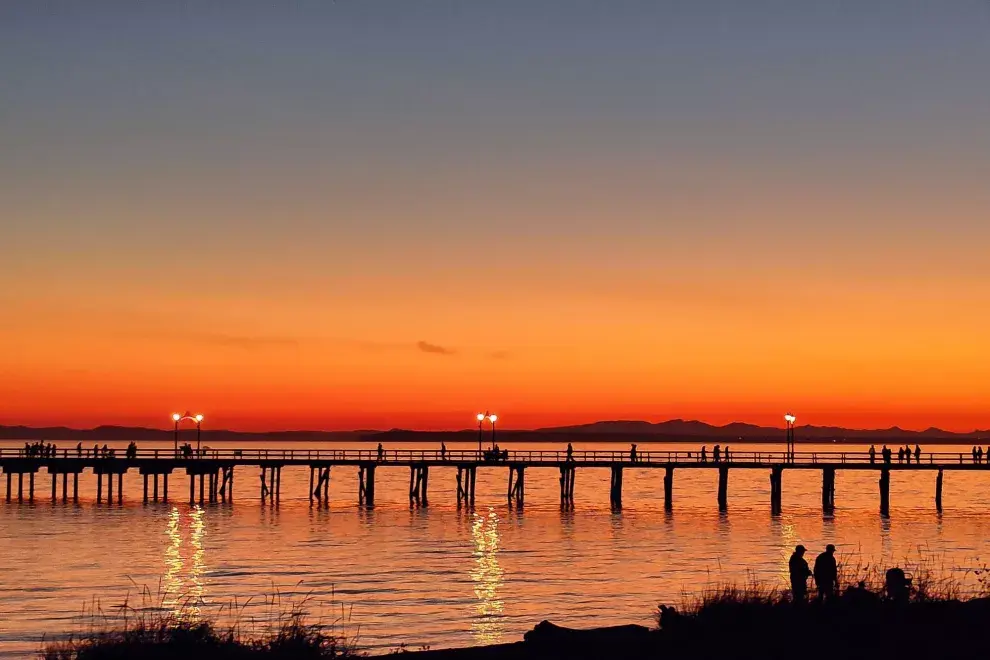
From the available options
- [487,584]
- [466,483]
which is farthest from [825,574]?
[466,483]

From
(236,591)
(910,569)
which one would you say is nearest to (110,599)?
(236,591)

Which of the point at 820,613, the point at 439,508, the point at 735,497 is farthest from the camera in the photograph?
the point at 735,497

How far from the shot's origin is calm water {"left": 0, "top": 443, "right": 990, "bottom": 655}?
39750 mm

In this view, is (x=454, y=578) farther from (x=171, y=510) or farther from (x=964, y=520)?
(x=964, y=520)

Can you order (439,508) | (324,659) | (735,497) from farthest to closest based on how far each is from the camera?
(735,497) < (439,508) < (324,659)

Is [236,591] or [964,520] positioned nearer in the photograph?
[236,591]

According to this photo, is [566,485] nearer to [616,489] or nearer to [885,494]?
[616,489]

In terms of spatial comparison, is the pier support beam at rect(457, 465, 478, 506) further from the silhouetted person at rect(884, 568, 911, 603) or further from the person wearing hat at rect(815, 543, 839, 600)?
the silhouetted person at rect(884, 568, 911, 603)

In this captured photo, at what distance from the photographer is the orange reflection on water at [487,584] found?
36.3m

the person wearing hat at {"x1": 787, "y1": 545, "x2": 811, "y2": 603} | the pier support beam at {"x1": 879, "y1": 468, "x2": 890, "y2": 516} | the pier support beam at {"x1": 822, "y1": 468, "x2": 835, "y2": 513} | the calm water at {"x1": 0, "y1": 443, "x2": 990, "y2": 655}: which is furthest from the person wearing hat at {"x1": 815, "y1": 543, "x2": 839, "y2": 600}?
the pier support beam at {"x1": 879, "y1": 468, "x2": 890, "y2": 516}

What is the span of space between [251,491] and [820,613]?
356ft

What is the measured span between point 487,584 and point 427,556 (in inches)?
392

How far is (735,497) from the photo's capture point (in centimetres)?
12044

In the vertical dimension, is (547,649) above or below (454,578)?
above
